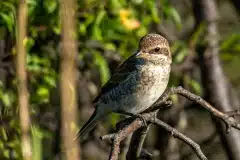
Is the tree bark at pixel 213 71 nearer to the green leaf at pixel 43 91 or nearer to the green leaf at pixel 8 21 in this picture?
the green leaf at pixel 43 91

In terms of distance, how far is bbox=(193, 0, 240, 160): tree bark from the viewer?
20.5 ft

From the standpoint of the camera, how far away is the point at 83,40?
5461mm

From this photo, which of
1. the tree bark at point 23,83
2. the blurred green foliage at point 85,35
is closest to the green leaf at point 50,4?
the blurred green foliage at point 85,35

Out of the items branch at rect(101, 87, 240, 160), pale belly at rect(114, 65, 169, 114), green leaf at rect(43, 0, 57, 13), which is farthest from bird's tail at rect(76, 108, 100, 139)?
branch at rect(101, 87, 240, 160)

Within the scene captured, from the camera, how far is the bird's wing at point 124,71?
17.5 feet

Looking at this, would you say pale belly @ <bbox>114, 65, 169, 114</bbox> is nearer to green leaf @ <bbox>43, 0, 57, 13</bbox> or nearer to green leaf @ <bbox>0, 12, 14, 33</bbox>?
green leaf @ <bbox>43, 0, 57, 13</bbox>

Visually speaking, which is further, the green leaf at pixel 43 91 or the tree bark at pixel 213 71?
the tree bark at pixel 213 71

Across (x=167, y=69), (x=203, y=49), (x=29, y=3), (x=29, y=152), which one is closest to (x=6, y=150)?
(x=29, y=3)

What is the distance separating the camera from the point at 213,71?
6.46 m

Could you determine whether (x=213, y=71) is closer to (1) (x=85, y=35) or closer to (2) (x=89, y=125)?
(1) (x=85, y=35)

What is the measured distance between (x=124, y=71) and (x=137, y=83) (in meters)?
0.15

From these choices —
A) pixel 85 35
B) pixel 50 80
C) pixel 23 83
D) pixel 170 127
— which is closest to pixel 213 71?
pixel 85 35

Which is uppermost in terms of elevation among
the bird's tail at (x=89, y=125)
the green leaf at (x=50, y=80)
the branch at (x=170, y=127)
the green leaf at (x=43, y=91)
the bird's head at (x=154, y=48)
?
the bird's head at (x=154, y=48)

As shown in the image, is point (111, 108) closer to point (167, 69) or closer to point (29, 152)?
point (167, 69)
